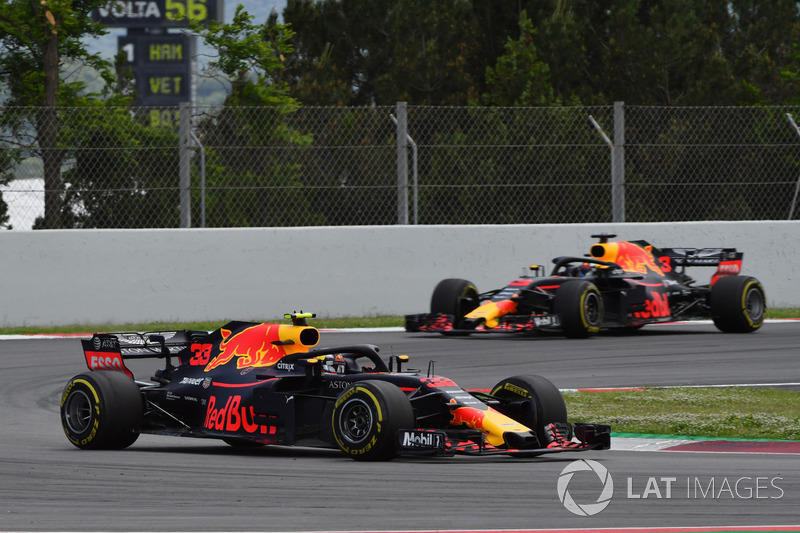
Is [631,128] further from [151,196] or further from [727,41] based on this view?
[727,41]

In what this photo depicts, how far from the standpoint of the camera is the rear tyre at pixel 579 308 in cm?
1625

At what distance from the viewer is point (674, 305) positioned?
17.3 meters

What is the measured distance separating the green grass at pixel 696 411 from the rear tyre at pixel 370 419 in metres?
2.35

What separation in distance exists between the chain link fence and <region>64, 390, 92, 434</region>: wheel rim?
8689 millimetres

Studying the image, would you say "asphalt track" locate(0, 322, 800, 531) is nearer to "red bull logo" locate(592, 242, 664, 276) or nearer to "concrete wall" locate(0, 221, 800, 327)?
"concrete wall" locate(0, 221, 800, 327)

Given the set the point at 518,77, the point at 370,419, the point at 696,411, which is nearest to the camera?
the point at 370,419

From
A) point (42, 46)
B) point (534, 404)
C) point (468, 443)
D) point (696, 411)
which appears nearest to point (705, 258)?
point (696, 411)

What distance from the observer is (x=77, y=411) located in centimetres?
921

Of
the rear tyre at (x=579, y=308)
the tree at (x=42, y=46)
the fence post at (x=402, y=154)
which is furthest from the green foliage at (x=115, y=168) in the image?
the rear tyre at (x=579, y=308)

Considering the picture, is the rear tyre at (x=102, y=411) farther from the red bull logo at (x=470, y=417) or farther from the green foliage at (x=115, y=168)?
the green foliage at (x=115, y=168)

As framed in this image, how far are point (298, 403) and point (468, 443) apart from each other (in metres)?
1.18

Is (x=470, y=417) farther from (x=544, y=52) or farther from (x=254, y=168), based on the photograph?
(x=544, y=52)

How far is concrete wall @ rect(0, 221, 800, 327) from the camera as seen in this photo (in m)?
17.4

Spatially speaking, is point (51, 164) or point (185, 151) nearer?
point (51, 164)
